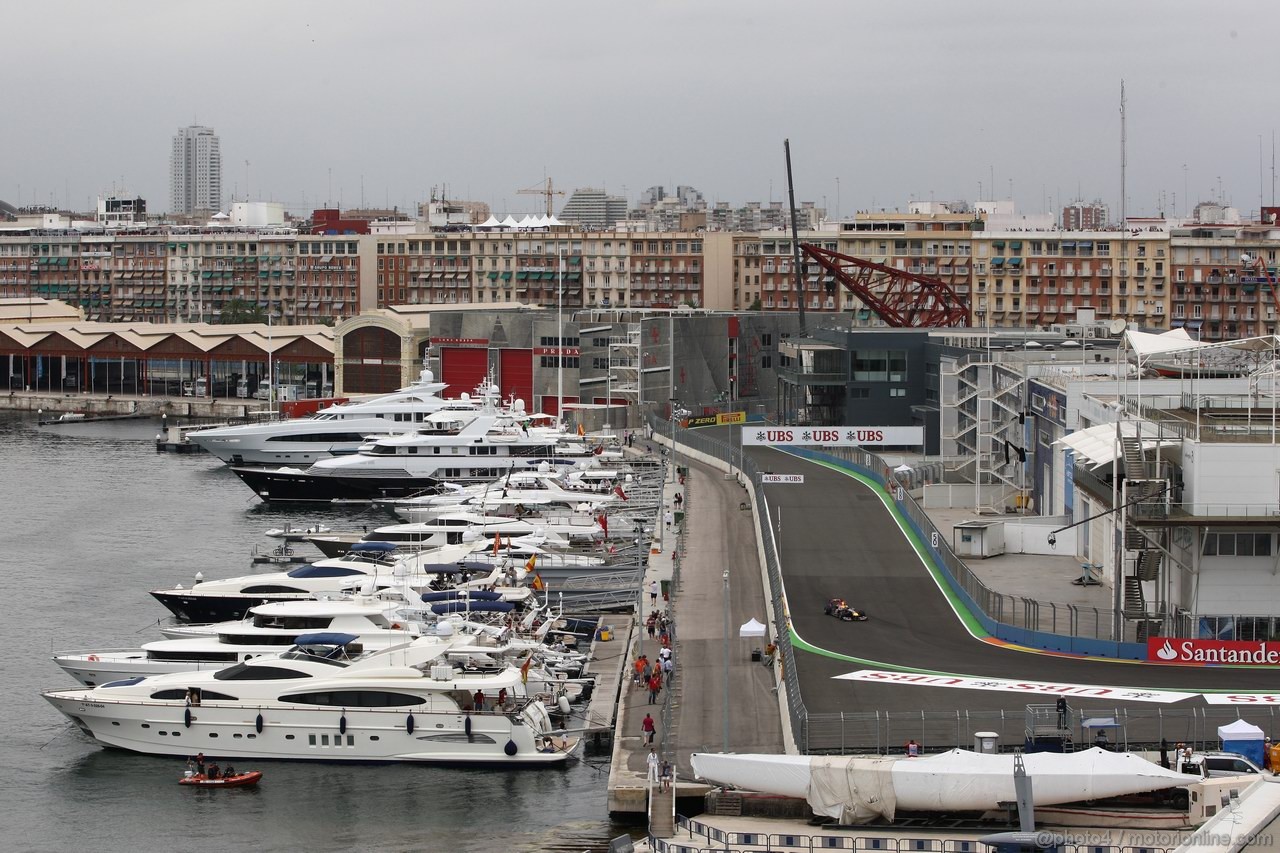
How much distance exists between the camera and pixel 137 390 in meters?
132

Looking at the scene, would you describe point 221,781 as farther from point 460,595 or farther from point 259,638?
point 460,595

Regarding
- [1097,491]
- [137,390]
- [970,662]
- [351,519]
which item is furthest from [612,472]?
[137,390]

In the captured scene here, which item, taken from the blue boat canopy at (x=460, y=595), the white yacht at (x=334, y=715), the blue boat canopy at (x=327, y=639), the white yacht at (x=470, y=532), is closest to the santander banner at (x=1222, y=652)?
the white yacht at (x=334, y=715)

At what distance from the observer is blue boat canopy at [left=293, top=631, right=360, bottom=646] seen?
41.6m

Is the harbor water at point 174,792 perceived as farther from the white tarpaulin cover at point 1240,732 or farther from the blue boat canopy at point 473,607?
the white tarpaulin cover at point 1240,732

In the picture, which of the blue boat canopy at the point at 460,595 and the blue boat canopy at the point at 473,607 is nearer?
the blue boat canopy at the point at 473,607

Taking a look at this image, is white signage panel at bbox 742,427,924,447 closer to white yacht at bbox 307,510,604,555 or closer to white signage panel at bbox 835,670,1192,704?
white yacht at bbox 307,510,604,555

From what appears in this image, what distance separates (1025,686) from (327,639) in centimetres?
1541

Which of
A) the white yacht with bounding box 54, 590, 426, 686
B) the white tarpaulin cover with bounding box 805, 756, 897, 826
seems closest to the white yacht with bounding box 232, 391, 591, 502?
the white yacht with bounding box 54, 590, 426, 686

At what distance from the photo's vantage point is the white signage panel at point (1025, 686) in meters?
34.6

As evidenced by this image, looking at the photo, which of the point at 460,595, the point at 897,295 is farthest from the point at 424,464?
the point at 897,295

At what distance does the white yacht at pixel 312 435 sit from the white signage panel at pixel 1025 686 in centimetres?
5550

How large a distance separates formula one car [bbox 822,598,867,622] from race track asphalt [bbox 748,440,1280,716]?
22cm

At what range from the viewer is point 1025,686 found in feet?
116
